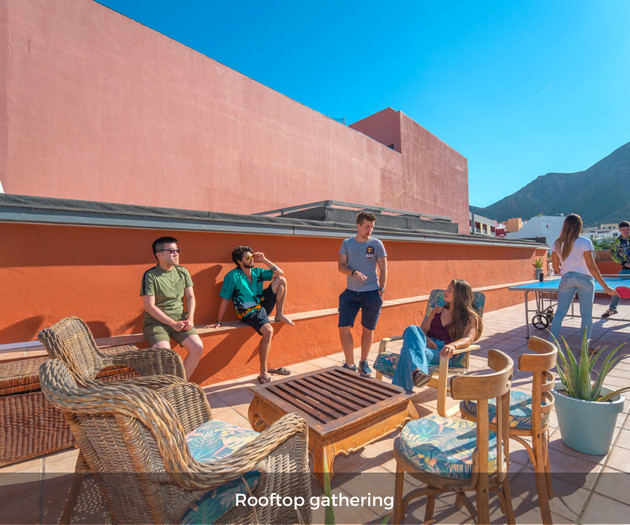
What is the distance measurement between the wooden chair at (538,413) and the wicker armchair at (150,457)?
1.17m

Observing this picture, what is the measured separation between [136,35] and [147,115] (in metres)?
1.57

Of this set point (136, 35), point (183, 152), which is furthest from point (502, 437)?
point (136, 35)

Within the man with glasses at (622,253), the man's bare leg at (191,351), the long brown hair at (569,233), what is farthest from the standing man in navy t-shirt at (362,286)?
the man with glasses at (622,253)

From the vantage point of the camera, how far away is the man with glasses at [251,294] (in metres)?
3.82

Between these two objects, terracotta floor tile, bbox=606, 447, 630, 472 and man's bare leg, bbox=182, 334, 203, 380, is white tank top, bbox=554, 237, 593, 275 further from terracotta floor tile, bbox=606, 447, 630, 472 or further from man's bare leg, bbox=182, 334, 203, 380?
man's bare leg, bbox=182, 334, 203, 380

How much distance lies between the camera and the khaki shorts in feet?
10.1

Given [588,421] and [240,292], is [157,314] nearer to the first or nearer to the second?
[240,292]

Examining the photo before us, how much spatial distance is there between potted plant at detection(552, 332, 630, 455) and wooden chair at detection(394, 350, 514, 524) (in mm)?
1026

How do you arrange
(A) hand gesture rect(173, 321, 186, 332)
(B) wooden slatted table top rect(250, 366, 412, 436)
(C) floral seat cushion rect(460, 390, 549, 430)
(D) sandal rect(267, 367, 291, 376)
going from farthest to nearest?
(D) sandal rect(267, 367, 291, 376), (A) hand gesture rect(173, 321, 186, 332), (B) wooden slatted table top rect(250, 366, 412, 436), (C) floral seat cushion rect(460, 390, 549, 430)

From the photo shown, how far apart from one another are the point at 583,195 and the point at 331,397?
11598 cm

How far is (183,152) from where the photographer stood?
6.95 m

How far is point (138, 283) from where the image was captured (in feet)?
11.3

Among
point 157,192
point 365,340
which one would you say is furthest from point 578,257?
point 157,192

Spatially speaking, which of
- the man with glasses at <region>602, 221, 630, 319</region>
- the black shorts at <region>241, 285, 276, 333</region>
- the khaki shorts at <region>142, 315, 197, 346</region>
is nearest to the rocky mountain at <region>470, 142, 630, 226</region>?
the man with glasses at <region>602, 221, 630, 319</region>
